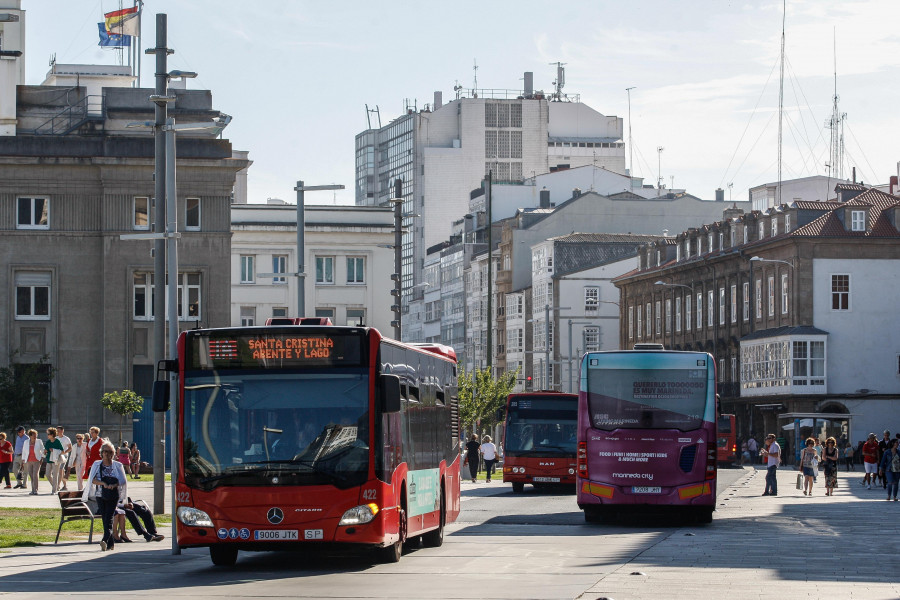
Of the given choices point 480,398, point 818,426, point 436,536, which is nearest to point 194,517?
point 436,536

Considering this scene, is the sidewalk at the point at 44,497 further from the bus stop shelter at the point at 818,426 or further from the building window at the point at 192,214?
the bus stop shelter at the point at 818,426

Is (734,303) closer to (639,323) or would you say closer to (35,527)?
(639,323)

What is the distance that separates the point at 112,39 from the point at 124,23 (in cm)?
405

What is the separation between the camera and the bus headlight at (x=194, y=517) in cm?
1820

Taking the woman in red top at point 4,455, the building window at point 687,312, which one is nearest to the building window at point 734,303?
the building window at point 687,312

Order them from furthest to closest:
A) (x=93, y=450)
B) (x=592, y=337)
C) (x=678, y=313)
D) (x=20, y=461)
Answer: (x=592, y=337) → (x=678, y=313) → (x=20, y=461) → (x=93, y=450)

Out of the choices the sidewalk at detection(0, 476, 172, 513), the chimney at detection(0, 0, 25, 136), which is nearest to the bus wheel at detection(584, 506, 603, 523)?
the sidewalk at detection(0, 476, 172, 513)

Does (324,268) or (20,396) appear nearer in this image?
(20,396)

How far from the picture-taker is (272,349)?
18.6 metres

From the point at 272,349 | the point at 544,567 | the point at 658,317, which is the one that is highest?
the point at 658,317

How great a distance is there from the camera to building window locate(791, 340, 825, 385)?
85.4m

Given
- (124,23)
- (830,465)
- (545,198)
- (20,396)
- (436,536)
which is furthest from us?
(545,198)

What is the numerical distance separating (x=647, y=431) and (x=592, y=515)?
3066 millimetres

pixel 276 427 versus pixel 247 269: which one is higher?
pixel 247 269
